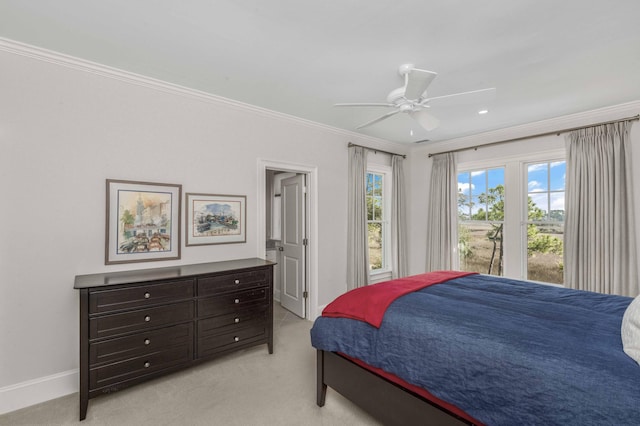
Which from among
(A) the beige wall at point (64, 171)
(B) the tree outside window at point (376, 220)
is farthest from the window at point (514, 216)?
(A) the beige wall at point (64, 171)

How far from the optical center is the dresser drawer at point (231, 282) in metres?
2.70

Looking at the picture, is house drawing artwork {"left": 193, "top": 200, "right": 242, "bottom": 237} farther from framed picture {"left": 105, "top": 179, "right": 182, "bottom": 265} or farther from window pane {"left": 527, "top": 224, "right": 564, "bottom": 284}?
window pane {"left": 527, "top": 224, "right": 564, "bottom": 284}

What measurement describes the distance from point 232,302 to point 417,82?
8.01 feet

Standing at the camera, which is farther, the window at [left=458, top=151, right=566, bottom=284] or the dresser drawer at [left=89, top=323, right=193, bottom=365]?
the window at [left=458, top=151, right=566, bottom=284]

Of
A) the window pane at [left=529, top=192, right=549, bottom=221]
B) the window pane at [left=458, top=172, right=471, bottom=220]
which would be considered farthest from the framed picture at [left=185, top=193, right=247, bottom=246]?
the window pane at [left=529, top=192, right=549, bottom=221]

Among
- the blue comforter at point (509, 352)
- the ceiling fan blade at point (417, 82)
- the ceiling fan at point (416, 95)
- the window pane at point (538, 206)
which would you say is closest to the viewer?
the blue comforter at point (509, 352)

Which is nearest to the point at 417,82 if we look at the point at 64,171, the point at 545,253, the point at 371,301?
the point at 371,301

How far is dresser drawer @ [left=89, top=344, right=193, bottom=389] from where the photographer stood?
2219 mm

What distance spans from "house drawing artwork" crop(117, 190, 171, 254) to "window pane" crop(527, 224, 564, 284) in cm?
454

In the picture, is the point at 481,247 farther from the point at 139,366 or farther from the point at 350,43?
the point at 139,366

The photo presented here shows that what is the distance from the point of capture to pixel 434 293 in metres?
2.35

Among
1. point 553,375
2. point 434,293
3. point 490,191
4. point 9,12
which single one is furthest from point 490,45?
point 9,12

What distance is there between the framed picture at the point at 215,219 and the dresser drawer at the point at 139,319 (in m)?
0.72

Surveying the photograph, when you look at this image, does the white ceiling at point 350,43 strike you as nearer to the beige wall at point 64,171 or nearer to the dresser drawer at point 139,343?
the beige wall at point 64,171
